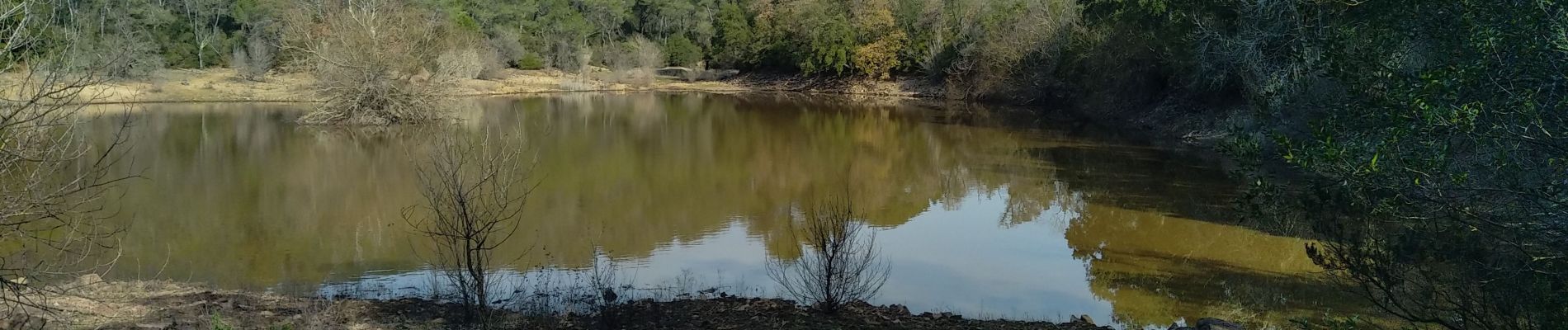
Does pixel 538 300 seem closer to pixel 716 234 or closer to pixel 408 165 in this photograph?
pixel 716 234

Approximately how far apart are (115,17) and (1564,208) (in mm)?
59458

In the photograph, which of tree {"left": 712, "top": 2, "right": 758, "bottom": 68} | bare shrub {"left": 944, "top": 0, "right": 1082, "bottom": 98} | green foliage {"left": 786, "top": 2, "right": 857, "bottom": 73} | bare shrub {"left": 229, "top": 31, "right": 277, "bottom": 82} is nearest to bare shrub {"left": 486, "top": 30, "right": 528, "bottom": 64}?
bare shrub {"left": 229, "top": 31, "right": 277, "bottom": 82}

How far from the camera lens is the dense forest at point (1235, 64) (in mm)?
4777

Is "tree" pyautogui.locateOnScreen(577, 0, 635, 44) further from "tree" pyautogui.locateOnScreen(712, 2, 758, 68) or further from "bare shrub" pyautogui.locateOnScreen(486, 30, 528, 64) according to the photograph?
"bare shrub" pyautogui.locateOnScreen(486, 30, 528, 64)

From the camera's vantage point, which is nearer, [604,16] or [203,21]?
[203,21]

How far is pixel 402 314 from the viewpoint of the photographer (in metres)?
8.42

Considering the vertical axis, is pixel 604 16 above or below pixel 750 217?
above

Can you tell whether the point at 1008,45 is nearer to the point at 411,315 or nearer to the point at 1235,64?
the point at 1235,64

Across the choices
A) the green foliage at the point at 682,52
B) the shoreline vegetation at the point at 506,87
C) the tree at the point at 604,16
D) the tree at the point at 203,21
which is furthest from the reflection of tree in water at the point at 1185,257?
the tree at the point at 604,16

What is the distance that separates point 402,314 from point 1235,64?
19.8 metres

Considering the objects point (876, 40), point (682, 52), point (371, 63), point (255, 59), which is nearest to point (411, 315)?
point (371, 63)

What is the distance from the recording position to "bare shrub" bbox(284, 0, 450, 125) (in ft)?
98.7

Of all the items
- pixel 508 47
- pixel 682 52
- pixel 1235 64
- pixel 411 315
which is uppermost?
pixel 1235 64

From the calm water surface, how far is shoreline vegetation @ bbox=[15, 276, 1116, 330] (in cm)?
79
